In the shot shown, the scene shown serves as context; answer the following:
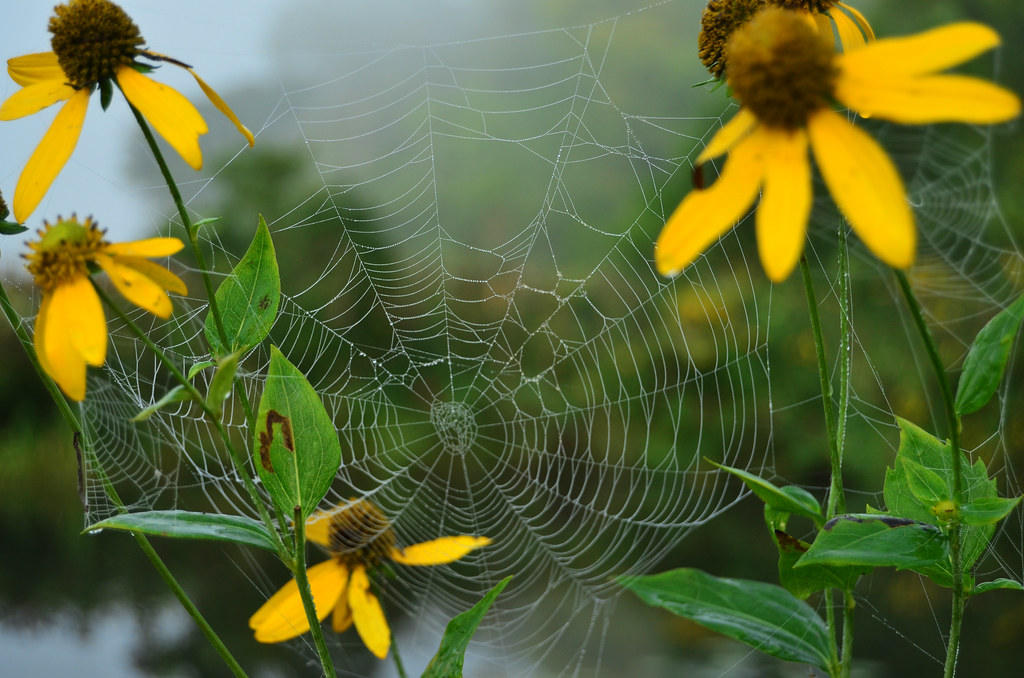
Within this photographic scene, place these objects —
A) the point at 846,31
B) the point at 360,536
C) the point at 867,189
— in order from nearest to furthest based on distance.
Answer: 1. the point at 867,189
2. the point at 846,31
3. the point at 360,536

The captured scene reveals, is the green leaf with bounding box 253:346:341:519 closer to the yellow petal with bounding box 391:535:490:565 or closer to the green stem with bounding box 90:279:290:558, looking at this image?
the green stem with bounding box 90:279:290:558

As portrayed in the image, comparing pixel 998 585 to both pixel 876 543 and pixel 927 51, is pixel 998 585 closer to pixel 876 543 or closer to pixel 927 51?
pixel 876 543

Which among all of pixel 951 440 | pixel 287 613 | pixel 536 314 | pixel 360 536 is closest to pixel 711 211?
pixel 951 440

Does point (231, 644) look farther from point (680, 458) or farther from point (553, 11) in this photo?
point (553, 11)

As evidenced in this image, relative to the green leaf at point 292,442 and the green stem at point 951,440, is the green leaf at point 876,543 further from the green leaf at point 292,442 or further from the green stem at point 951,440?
the green leaf at point 292,442

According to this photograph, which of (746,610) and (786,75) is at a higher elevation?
(786,75)

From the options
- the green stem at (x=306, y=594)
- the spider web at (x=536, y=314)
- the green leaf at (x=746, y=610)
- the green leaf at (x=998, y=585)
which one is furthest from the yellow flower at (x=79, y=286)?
the spider web at (x=536, y=314)

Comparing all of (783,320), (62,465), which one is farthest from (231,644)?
(783,320)
